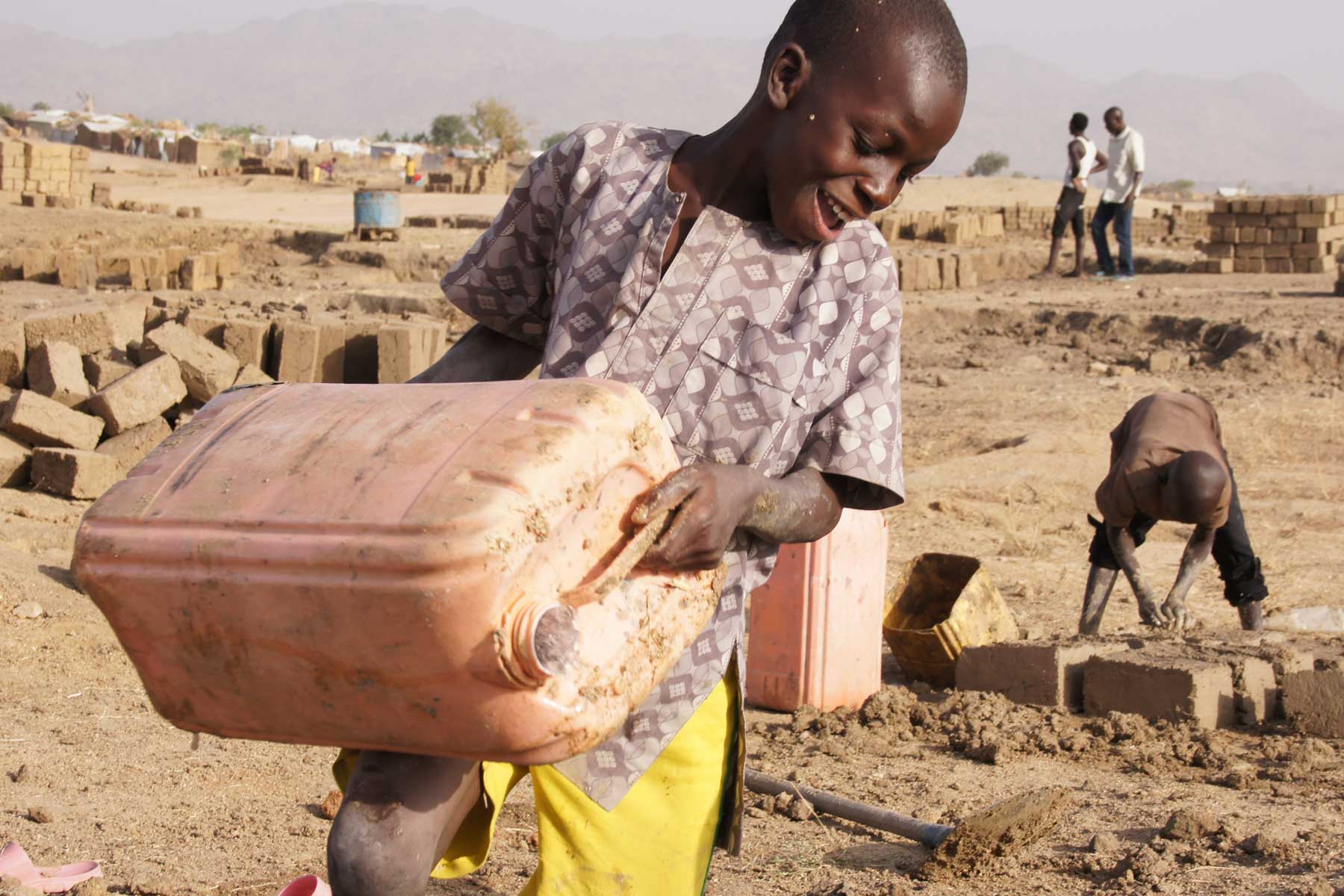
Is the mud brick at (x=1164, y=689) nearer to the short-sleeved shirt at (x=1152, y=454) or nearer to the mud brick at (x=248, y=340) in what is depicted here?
the short-sleeved shirt at (x=1152, y=454)

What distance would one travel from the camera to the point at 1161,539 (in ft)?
23.9

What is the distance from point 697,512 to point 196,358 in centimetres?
634

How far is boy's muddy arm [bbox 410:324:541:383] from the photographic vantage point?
2168mm

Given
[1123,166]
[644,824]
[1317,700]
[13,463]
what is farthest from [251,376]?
[1123,166]

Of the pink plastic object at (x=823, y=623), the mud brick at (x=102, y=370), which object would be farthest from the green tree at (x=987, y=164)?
the pink plastic object at (x=823, y=623)

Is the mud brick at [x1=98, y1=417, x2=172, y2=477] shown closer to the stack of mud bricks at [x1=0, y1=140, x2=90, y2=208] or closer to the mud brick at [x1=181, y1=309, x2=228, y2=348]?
the mud brick at [x1=181, y1=309, x2=228, y2=348]

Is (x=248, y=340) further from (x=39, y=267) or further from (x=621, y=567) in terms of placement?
(x=621, y=567)

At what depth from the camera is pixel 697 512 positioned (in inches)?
63.9

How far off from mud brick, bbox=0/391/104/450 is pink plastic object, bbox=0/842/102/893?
449cm

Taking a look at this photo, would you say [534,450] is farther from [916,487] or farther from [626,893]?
[916,487]

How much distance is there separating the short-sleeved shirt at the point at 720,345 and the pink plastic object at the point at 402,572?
28 cm

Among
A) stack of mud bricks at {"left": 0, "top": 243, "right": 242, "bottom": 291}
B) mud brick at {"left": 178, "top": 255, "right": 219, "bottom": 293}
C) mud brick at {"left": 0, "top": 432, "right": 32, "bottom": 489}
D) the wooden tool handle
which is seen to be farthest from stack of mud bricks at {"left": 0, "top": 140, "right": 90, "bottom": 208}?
the wooden tool handle

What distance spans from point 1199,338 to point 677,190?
1079 centimetres

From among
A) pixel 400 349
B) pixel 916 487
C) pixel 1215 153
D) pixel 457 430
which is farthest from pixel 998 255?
pixel 1215 153
